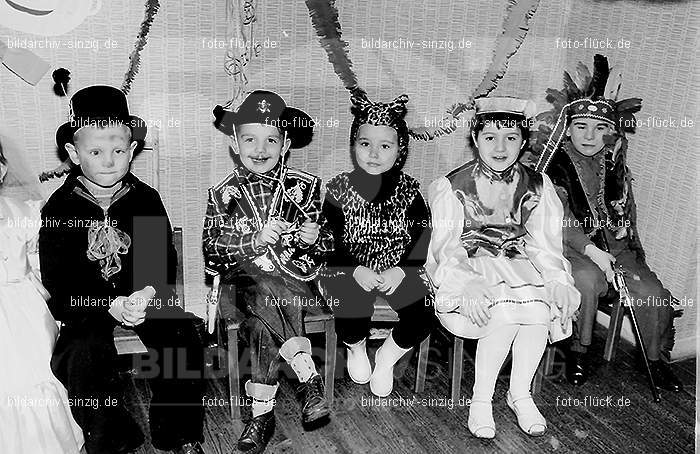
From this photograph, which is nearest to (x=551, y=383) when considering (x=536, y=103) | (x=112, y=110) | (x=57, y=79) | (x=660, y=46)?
(x=536, y=103)

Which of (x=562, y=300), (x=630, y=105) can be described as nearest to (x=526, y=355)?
(x=562, y=300)

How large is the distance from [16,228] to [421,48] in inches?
57.0

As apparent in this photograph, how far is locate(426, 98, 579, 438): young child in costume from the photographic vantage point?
7.17ft

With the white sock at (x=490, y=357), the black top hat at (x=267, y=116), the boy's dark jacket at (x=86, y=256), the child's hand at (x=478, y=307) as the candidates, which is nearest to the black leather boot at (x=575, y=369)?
the white sock at (x=490, y=357)

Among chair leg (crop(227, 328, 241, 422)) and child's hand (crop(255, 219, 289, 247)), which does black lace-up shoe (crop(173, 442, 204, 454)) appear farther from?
child's hand (crop(255, 219, 289, 247))

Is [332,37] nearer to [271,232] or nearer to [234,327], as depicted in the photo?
[271,232]

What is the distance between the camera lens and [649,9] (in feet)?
8.20

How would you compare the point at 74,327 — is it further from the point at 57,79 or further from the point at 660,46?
the point at 660,46

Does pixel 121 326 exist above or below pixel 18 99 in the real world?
below

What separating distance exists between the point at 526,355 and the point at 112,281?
1256mm

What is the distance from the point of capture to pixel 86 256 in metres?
2.08

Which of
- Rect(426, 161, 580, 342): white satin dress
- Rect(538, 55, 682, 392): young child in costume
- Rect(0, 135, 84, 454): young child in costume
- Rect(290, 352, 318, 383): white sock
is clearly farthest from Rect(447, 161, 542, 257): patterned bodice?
Rect(0, 135, 84, 454): young child in costume

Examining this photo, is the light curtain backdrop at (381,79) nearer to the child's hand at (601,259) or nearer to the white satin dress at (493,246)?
the child's hand at (601,259)

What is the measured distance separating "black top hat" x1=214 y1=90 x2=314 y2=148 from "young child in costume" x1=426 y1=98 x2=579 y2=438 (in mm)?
468
